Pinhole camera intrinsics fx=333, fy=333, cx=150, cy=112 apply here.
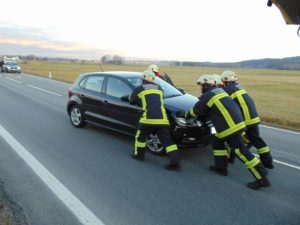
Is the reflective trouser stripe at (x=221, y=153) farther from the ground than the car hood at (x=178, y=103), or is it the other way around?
the car hood at (x=178, y=103)

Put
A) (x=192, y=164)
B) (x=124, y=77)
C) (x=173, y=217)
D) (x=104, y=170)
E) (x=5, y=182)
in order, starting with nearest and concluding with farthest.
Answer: (x=173, y=217), (x=5, y=182), (x=104, y=170), (x=192, y=164), (x=124, y=77)

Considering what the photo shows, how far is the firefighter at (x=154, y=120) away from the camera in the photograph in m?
5.94

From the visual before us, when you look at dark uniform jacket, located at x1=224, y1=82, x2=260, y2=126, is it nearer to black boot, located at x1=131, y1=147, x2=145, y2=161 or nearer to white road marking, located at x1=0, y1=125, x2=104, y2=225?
black boot, located at x1=131, y1=147, x2=145, y2=161

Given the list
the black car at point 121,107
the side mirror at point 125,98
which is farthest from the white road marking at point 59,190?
the side mirror at point 125,98

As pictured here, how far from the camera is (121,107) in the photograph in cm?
740

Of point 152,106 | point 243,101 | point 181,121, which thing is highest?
point 243,101

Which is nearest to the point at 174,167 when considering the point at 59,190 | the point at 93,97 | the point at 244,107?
the point at 244,107

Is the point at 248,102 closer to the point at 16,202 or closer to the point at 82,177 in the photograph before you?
the point at 82,177

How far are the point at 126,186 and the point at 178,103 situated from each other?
2423mm

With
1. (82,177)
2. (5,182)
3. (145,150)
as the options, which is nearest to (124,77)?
(145,150)

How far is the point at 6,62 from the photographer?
132 ft

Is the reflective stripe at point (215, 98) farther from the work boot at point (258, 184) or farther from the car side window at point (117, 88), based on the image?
the car side window at point (117, 88)

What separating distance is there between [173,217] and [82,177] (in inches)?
74.1

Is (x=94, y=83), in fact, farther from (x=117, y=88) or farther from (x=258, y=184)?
(x=258, y=184)
